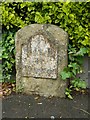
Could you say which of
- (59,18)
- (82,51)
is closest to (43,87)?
(82,51)

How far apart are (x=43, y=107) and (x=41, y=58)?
0.67 meters

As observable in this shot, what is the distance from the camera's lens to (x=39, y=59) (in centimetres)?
438

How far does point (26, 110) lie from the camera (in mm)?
4094

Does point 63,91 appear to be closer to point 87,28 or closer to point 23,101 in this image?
point 23,101

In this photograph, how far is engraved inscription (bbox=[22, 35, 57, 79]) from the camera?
4305 mm

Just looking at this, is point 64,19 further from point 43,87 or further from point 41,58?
point 43,87

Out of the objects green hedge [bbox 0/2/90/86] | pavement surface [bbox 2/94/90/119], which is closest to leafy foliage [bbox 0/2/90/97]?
green hedge [bbox 0/2/90/86]

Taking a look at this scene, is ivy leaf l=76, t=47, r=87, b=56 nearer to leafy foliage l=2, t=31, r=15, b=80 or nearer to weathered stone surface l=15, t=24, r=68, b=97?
weathered stone surface l=15, t=24, r=68, b=97

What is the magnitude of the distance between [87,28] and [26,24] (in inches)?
34.5

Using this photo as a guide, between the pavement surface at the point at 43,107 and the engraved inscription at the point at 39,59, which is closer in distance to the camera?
the pavement surface at the point at 43,107

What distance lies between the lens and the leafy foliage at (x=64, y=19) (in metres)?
4.34

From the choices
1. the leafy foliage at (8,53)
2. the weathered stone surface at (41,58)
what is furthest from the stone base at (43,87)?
the leafy foliage at (8,53)

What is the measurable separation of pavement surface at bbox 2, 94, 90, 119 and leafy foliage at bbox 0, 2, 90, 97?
33 centimetres

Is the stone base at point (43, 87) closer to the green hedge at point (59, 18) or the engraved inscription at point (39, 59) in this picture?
the engraved inscription at point (39, 59)
